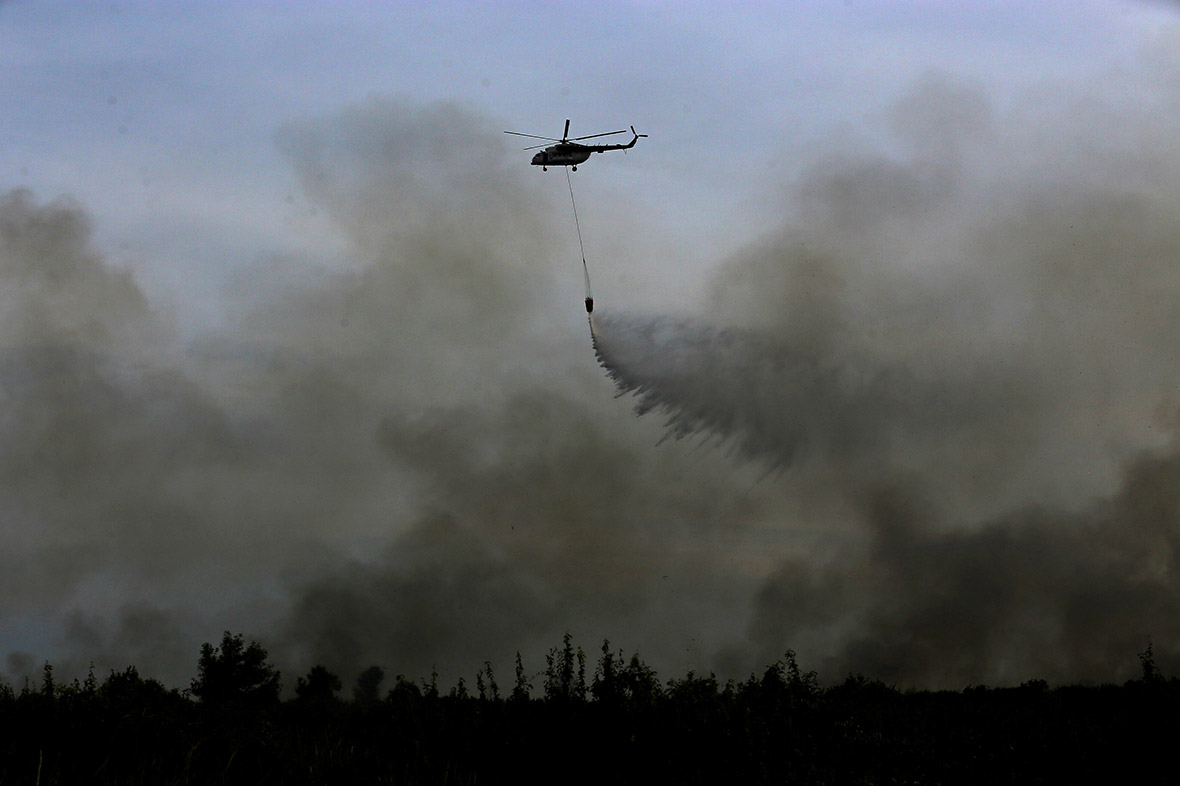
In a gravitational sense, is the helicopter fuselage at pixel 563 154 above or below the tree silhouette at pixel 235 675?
above

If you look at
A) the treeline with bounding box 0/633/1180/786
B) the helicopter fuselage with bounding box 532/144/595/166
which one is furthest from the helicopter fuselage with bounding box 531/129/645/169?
the treeline with bounding box 0/633/1180/786

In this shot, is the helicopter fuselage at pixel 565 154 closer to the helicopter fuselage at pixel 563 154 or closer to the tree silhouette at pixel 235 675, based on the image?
the helicopter fuselage at pixel 563 154

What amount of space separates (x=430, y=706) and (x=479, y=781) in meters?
18.0

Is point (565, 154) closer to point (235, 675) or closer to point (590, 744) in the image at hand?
point (590, 744)

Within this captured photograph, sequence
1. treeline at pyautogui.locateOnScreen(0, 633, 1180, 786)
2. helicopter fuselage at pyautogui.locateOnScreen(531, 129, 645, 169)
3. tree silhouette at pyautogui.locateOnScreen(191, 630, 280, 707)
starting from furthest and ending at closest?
1. tree silhouette at pyautogui.locateOnScreen(191, 630, 280, 707)
2. helicopter fuselage at pyautogui.locateOnScreen(531, 129, 645, 169)
3. treeline at pyautogui.locateOnScreen(0, 633, 1180, 786)

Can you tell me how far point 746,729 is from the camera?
39.2 metres

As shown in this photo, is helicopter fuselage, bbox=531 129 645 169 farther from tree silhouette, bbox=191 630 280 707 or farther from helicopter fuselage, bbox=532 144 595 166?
tree silhouette, bbox=191 630 280 707

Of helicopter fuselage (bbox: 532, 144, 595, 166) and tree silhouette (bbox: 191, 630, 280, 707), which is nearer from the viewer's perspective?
helicopter fuselage (bbox: 532, 144, 595, 166)

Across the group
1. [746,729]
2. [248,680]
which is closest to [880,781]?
[746,729]

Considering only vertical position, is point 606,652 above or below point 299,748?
above

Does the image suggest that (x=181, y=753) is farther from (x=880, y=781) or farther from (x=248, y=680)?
(x=248, y=680)

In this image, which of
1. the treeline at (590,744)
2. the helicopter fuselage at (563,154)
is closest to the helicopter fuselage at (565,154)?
the helicopter fuselage at (563,154)

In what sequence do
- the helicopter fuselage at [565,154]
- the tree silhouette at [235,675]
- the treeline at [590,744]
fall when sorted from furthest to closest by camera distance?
the tree silhouette at [235,675] < the helicopter fuselage at [565,154] < the treeline at [590,744]

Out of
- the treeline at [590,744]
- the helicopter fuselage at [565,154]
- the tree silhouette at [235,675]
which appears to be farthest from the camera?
the tree silhouette at [235,675]
